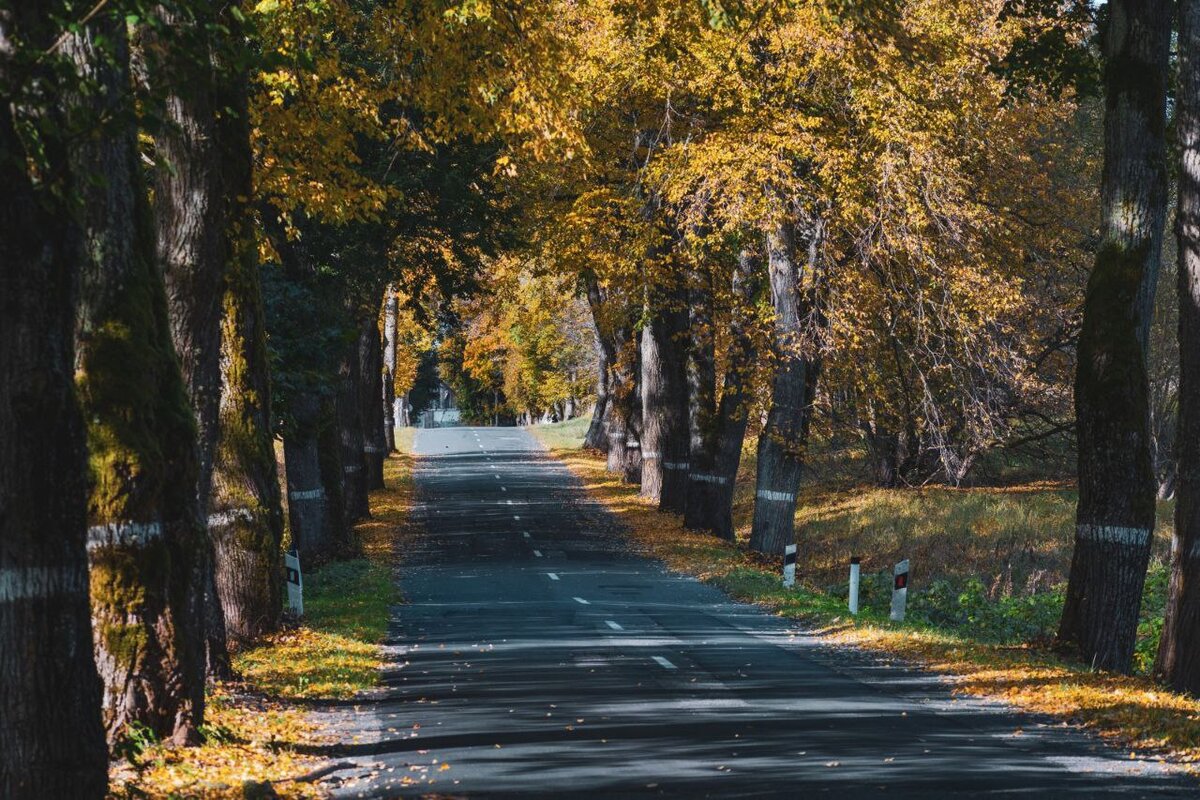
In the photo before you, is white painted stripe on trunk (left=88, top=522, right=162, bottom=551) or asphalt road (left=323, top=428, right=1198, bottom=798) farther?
white painted stripe on trunk (left=88, top=522, right=162, bottom=551)

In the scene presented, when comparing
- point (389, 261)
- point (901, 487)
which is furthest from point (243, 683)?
point (901, 487)

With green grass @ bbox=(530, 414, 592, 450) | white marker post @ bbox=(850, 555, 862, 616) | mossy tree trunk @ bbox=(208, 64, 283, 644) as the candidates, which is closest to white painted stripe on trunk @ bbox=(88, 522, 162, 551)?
mossy tree trunk @ bbox=(208, 64, 283, 644)

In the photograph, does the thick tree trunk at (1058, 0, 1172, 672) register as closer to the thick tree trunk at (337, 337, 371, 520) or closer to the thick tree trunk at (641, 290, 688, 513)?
the thick tree trunk at (337, 337, 371, 520)

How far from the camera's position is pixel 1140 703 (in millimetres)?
13273

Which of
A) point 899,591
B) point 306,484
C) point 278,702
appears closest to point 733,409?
point 306,484

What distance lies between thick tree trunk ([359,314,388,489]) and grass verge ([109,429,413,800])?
1200 centimetres

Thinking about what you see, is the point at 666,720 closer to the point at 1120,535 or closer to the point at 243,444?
the point at 1120,535

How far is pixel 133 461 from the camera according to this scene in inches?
414

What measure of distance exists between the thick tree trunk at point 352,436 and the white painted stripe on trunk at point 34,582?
25.7 m

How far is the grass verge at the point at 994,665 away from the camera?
12.4m

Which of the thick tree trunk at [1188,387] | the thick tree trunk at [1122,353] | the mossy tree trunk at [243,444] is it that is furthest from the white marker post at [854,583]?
the mossy tree trunk at [243,444]

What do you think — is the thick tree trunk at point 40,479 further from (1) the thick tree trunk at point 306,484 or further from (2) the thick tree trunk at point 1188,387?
(1) the thick tree trunk at point 306,484

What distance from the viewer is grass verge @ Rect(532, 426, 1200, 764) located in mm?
12438

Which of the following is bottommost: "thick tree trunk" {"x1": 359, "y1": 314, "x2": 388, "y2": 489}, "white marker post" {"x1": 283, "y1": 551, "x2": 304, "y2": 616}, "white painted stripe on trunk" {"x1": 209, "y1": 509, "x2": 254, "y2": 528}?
"white marker post" {"x1": 283, "y1": 551, "x2": 304, "y2": 616}
